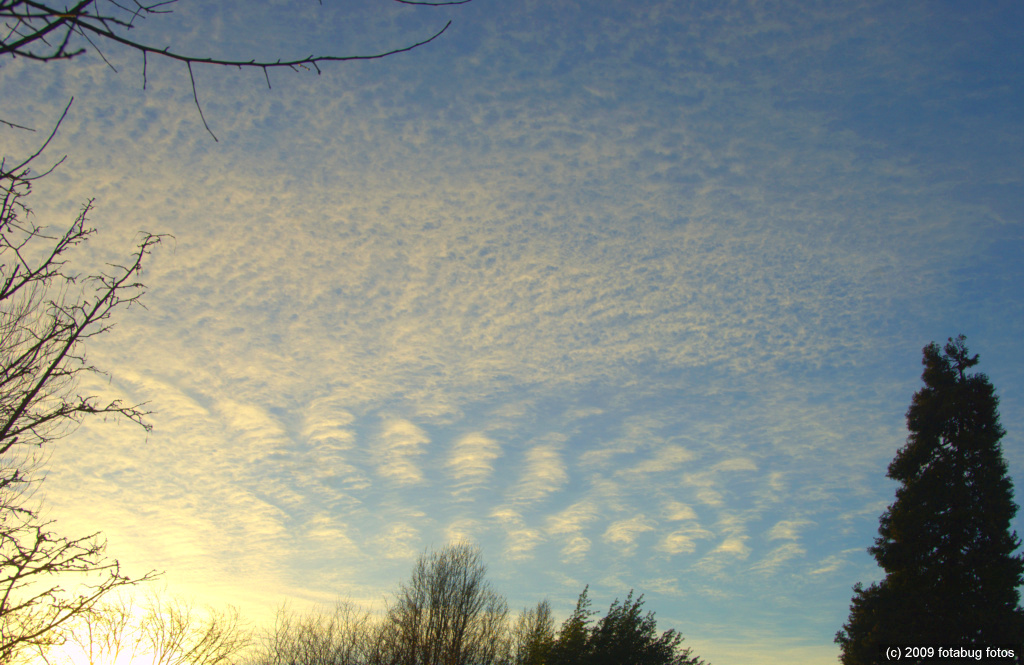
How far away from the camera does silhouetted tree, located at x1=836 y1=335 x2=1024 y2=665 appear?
16969mm

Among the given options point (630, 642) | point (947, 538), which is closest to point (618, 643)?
point (630, 642)

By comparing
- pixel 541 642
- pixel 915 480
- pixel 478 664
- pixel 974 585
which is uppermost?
pixel 915 480

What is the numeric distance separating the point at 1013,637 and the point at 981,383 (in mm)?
7320

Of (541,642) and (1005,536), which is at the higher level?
(1005,536)

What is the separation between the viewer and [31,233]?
11.3ft

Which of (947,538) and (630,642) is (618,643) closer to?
(630,642)

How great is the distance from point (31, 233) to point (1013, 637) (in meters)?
22.3

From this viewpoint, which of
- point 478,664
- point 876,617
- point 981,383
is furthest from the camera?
point 478,664

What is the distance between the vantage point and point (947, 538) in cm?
1800

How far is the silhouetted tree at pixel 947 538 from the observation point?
17.0 m

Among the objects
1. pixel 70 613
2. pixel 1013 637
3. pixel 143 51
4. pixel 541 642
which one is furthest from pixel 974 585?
pixel 143 51

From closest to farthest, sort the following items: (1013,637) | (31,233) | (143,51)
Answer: (143,51)
(31,233)
(1013,637)

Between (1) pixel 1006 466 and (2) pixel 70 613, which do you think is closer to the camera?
(2) pixel 70 613

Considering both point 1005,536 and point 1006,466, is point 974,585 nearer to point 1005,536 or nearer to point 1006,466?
point 1005,536
